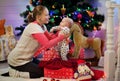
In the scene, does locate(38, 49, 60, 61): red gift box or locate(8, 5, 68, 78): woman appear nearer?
locate(8, 5, 68, 78): woman

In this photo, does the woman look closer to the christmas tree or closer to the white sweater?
the white sweater

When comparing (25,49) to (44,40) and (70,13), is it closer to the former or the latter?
(44,40)

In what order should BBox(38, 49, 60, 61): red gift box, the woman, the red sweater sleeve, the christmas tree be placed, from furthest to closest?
the christmas tree
BBox(38, 49, 60, 61): red gift box
the woman
the red sweater sleeve

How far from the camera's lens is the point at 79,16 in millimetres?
3781

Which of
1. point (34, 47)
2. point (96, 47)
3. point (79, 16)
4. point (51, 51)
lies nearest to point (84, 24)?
point (79, 16)

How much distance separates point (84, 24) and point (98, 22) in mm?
230

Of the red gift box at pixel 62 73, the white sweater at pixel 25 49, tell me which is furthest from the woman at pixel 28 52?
the red gift box at pixel 62 73

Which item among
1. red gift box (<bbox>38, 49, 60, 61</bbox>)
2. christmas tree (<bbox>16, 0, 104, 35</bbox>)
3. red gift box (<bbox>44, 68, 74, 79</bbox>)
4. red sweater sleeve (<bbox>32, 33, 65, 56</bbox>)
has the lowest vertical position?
red gift box (<bbox>44, 68, 74, 79</bbox>)

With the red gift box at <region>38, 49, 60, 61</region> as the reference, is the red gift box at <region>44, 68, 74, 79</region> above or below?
below

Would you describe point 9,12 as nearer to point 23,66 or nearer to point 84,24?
point 84,24

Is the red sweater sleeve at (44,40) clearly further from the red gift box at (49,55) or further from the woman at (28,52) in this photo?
the red gift box at (49,55)

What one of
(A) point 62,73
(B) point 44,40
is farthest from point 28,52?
(A) point 62,73

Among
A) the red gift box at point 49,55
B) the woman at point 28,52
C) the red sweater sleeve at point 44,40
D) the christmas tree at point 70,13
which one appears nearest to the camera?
the red sweater sleeve at point 44,40

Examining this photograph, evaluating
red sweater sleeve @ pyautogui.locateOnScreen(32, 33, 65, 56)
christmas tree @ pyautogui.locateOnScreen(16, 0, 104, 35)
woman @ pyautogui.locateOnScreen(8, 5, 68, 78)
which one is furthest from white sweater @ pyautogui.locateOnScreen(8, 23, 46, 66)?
christmas tree @ pyautogui.locateOnScreen(16, 0, 104, 35)
